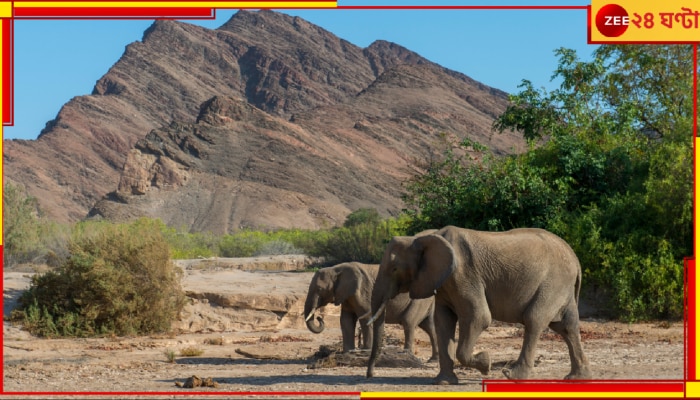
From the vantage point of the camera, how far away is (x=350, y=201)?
92.3 metres

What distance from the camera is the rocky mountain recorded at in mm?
88125

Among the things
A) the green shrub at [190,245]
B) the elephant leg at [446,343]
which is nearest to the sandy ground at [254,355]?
the elephant leg at [446,343]

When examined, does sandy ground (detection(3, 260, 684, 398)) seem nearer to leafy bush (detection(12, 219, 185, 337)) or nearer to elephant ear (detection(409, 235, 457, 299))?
leafy bush (detection(12, 219, 185, 337))

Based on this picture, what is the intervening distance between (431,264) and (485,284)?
2.16ft

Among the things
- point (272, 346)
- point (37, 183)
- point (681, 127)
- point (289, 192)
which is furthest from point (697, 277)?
point (37, 183)

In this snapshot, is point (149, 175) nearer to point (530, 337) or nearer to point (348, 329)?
point (348, 329)

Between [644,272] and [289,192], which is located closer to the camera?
[644,272]

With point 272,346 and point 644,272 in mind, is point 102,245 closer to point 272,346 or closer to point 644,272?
point 272,346

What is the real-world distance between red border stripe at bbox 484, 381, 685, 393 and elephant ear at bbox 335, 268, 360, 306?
4981mm

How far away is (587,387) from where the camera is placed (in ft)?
31.4

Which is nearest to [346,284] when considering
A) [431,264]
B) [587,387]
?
[431,264]

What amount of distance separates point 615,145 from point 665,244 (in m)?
4.22

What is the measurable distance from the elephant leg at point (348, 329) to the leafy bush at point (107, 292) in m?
5.81

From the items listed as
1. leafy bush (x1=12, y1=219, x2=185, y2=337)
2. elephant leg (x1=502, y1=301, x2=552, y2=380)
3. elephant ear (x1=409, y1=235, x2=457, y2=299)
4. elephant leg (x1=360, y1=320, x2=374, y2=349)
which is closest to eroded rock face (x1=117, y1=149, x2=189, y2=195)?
leafy bush (x1=12, y1=219, x2=185, y2=337)
